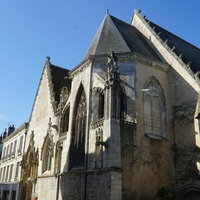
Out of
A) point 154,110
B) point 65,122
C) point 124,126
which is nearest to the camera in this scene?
point 124,126

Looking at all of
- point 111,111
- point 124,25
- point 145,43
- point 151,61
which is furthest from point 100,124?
point 124,25

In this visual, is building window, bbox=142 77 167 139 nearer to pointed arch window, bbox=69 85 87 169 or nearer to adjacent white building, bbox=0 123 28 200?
pointed arch window, bbox=69 85 87 169

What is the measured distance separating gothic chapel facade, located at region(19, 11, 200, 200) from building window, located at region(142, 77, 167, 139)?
1.9 inches

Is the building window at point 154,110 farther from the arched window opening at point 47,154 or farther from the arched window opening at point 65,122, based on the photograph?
the arched window opening at point 47,154

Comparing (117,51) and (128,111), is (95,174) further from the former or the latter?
(117,51)

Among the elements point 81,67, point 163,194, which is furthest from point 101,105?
point 163,194

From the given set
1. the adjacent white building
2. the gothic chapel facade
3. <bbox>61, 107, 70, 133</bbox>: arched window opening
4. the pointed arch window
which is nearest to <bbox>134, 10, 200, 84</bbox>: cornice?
the gothic chapel facade

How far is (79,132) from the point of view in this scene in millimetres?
12867

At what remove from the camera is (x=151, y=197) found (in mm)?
10859

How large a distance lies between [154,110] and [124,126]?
94.7 inches

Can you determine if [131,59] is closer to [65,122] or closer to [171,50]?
[171,50]

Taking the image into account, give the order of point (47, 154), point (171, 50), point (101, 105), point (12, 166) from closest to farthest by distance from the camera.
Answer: point (101, 105)
point (171, 50)
point (47, 154)
point (12, 166)

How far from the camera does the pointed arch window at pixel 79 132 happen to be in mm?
12285

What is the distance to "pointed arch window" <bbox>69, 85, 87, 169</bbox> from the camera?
1229 centimetres
